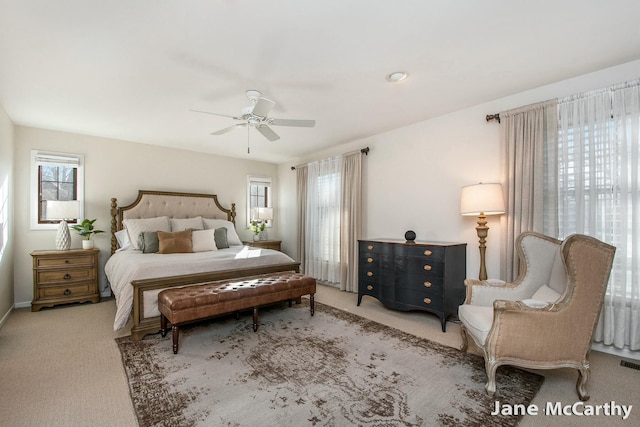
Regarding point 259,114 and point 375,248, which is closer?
point 259,114

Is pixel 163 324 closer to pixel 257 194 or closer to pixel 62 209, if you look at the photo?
pixel 62 209

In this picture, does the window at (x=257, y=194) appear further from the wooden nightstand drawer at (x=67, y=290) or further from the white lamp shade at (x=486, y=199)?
the white lamp shade at (x=486, y=199)

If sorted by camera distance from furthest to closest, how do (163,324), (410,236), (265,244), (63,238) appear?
(265,244), (63,238), (410,236), (163,324)

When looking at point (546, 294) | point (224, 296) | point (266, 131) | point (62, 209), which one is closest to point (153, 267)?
point (224, 296)

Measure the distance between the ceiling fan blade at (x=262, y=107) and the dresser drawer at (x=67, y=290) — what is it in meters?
3.69

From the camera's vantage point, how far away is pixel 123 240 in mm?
4664

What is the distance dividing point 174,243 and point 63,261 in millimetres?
1495

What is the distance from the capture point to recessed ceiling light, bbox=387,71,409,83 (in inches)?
107

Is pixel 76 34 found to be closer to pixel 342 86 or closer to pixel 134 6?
pixel 134 6

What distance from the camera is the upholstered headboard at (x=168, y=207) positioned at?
4.89 metres

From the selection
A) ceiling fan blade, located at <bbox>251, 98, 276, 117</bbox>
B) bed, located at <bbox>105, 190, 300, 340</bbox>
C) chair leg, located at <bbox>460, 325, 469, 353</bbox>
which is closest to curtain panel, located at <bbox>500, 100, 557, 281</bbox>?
chair leg, located at <bbox>460, 325, 469, 353</bbox>

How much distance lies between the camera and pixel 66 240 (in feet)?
14.0

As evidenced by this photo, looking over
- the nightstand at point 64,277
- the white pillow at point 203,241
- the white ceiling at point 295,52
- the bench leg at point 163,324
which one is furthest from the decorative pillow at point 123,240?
the bench leg at point 163,324

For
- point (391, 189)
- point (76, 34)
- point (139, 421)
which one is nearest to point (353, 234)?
point (391, 189)
